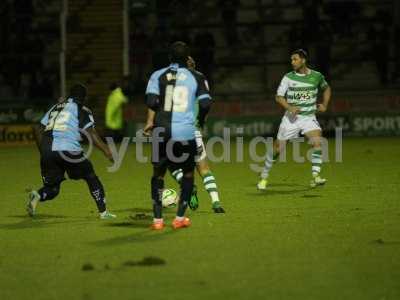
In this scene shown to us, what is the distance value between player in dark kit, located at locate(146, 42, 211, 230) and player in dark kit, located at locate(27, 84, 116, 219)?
1.41 metres

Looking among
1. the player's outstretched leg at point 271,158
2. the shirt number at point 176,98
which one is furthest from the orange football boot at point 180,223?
the player's outstretched leg at point 271,158

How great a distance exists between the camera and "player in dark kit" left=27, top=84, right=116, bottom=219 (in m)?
12.7

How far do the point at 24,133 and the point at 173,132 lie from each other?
1991 cm

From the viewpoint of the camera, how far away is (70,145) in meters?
12.8

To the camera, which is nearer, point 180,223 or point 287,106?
point 180,223

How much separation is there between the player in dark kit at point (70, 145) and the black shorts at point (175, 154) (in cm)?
137

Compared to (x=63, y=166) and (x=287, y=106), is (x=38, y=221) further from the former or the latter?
(x=287, y=106)

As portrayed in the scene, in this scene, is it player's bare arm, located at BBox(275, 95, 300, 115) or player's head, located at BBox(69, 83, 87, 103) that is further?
player's bare arm, located at BBox(275, 95, 300, 115)

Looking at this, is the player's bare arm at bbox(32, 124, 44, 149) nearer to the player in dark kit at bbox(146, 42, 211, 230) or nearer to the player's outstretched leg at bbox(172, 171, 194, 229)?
the player in dark kit at bbox(146, 42, 211, 230)

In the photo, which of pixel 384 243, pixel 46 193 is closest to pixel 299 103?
pixel 46 193

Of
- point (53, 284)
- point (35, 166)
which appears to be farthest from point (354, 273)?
point (35, 166)

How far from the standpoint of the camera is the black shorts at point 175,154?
37.3ft

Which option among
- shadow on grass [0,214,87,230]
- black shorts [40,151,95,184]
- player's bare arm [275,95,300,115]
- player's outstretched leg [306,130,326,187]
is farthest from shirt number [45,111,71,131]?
player's outstretched leg [306,130,326,187]

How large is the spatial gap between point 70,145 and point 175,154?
6.56 feet
